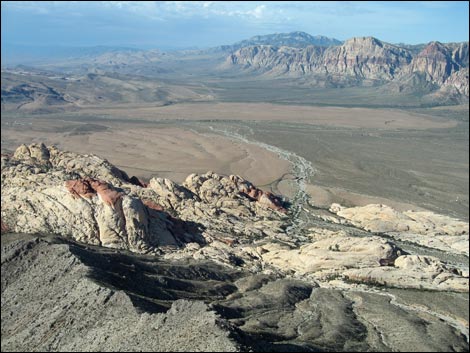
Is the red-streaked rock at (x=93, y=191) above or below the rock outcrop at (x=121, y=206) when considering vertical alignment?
above

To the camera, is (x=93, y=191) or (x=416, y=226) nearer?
(x=93, y=191)

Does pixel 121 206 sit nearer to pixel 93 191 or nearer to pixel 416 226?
pixel 93 191

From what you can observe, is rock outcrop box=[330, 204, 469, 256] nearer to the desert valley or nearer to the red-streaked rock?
the desert valley

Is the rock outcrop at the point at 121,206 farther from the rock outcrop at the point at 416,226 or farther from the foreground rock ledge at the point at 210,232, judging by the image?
the rock outcrop at the point at 416,226

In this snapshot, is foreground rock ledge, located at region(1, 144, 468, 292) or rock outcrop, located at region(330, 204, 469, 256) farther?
rock outcrop, located at region(330, 204, 469, 256)

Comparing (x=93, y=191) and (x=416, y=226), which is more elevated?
(x=93, y=191)

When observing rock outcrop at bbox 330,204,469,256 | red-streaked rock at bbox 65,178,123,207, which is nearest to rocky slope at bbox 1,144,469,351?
red-streaked rock at bbox 65,178,123,207

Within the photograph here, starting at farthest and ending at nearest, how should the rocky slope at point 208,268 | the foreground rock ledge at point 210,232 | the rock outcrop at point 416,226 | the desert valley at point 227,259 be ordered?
the rock outcrop at point 416,226 < the foreground rock ledge at point 210,232 < the desert valley at point 227,259 < the rocky slope at point 208,268

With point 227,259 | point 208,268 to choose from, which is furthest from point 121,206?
point 227,259

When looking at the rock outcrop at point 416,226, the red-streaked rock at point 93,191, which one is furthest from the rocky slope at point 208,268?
the rock outcrop at point 416,226
